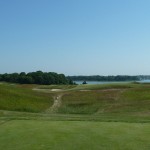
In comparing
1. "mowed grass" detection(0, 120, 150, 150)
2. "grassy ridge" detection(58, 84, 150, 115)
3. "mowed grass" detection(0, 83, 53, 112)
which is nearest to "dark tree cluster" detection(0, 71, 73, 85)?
"grassy ridge" detection(58, 84, 150, 115)

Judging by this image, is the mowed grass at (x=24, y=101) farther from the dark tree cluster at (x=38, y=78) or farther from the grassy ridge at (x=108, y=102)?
the dark tree cluster at (x=38, y=78)

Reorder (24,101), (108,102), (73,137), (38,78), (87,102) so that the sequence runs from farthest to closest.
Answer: (38,78) < (87,102) < (108,102) < (24,101) < (73,137)

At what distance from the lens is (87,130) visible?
15.3 meters

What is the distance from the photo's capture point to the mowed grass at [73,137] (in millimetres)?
12469

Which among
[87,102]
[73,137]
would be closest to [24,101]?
[87,102]

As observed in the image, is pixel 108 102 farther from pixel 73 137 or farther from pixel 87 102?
pixel 73 137

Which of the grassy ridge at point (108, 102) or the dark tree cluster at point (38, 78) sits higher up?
the dark tree cluster at point (38, 78)

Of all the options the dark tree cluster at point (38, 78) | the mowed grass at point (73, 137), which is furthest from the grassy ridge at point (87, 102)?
the dark tree cluster at point (38, 78)

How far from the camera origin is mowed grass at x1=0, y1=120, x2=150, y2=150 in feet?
40.9

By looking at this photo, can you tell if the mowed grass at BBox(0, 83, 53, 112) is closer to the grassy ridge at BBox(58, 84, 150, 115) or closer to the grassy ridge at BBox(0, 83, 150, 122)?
the grassy ridge at BBox(0, 83, 150, 122)

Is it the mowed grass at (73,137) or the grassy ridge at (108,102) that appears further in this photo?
the grassy ridge at (108,102)

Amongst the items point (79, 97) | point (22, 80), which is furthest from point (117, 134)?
point (22, 80)

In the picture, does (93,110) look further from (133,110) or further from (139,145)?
(139,145)

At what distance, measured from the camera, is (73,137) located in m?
13.8
